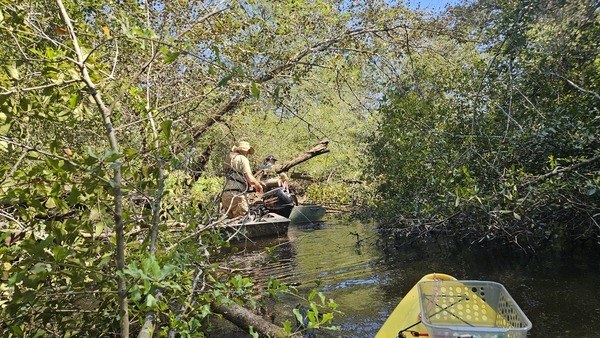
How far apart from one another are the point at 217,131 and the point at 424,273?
16.2ft

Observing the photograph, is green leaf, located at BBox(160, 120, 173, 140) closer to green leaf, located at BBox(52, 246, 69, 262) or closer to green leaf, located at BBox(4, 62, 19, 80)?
green leaf, located at BBox(52, 246, 69, 262)

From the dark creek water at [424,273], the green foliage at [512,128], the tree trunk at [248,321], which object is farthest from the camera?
the green foliage at [512,128]

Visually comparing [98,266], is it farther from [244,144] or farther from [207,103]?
[244,144]

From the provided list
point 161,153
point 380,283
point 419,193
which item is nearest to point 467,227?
point 419,193

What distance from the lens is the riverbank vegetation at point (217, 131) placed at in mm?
2137

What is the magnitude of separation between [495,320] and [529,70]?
4.19m

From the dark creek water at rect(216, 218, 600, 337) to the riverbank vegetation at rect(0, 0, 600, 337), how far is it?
43cm

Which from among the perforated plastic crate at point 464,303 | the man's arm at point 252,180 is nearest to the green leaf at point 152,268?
the perforated plastic crate at point 464,303

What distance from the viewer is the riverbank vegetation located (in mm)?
2137

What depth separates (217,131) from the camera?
358 inches

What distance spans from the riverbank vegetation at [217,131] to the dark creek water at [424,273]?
43 cm

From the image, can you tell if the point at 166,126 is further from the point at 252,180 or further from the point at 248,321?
the point at 252,180

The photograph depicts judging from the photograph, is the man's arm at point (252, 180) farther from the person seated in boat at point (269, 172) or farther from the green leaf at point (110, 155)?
the green leaf at point (110, 155)

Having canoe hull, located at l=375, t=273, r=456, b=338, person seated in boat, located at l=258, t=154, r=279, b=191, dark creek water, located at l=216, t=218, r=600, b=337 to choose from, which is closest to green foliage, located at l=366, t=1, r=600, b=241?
dark creek water, located at l=216, t=218, r=600, b=337
